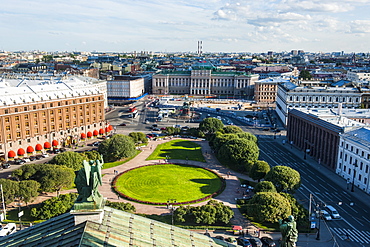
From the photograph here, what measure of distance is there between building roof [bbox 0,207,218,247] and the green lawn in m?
76.9

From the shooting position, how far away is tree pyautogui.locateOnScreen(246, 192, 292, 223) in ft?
192

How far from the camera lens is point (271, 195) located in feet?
198

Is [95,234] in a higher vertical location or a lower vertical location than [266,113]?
higher

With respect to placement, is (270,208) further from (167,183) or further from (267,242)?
(167,183)

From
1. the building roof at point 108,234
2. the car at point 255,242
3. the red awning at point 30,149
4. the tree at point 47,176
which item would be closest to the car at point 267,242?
the car at point 255,242

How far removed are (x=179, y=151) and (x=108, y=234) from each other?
291 feet

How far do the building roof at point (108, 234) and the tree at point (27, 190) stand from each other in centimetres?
4492

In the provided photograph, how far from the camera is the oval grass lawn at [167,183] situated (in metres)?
74.9

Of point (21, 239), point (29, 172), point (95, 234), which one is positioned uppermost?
point (95, 234)

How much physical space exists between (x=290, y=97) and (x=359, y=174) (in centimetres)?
7615

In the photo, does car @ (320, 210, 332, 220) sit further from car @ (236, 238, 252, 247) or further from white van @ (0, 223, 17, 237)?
white van @ (0, 223, 17, 237)

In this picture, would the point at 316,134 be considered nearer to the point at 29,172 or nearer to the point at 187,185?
the point at 187,185

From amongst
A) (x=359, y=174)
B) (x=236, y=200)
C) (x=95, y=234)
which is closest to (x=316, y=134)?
(x=359, y=174)

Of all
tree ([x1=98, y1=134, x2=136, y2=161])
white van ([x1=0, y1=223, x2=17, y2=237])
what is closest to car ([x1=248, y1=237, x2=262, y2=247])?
white van ([x1=0, y1=223, x2=17, y2=237])
